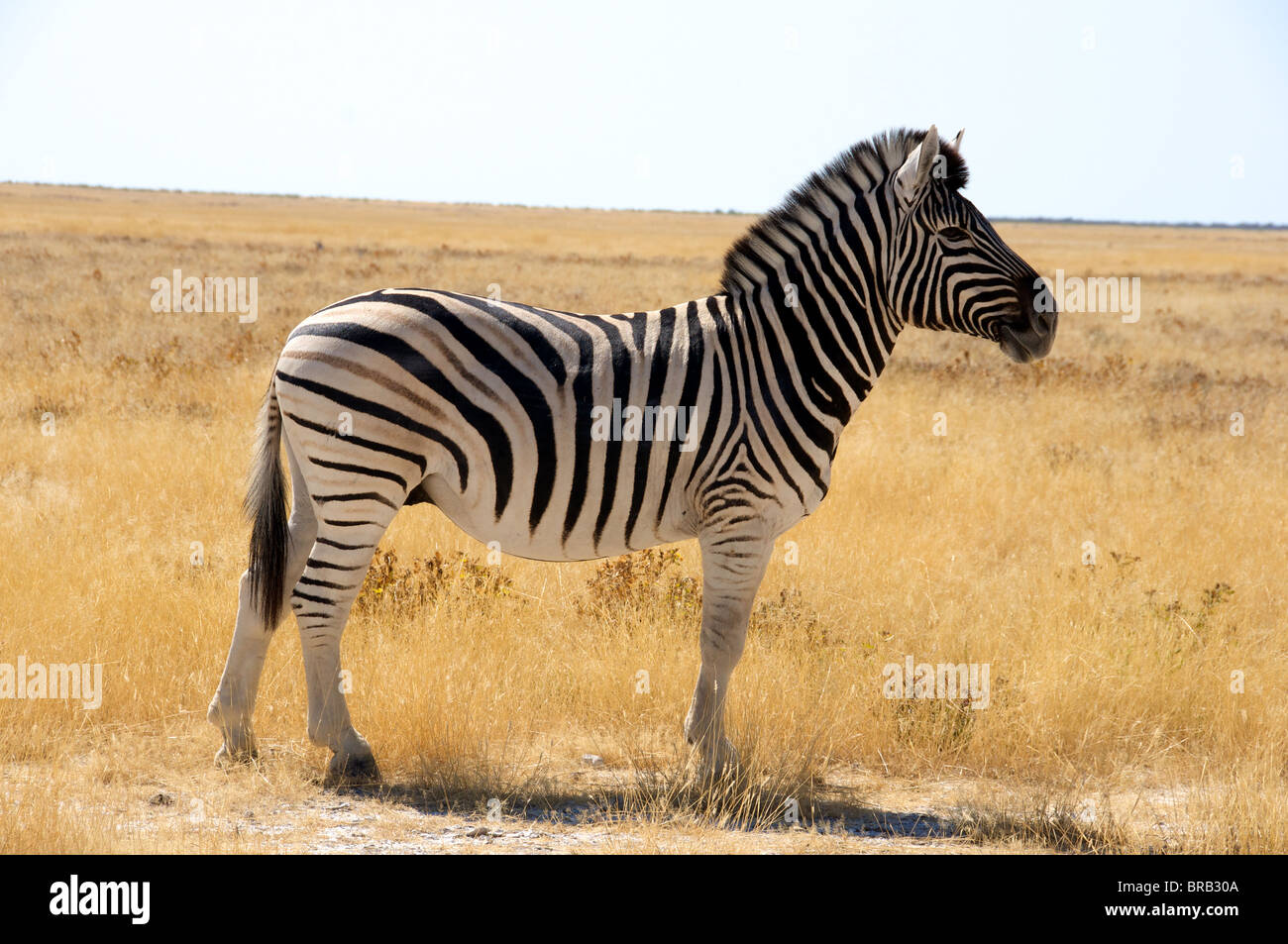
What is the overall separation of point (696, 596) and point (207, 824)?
340 centimetres

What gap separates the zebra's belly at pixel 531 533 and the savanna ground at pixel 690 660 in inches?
36.6

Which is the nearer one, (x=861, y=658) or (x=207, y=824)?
(x=207, y=824)

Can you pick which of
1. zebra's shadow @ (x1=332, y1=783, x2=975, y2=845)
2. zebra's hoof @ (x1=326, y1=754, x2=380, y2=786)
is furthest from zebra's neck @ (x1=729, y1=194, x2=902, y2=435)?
zebra's hoof @ (x1=326, y1=754, x2=380, y2=786)

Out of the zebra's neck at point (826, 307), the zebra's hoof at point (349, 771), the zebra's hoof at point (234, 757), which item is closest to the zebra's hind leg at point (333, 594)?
the zebra's hoof at point (349, 771)

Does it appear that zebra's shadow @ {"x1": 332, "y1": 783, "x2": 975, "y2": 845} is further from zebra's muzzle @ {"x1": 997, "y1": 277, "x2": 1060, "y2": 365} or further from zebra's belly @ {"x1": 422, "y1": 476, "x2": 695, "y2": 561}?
zebra's muzzle @ {"x1": 997, "y1": 277, "x2": 1060, "y2": 365}

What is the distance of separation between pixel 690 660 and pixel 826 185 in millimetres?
2772

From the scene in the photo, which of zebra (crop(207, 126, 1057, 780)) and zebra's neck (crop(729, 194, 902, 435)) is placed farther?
zebra's neck (crop(729, 194, 902, 435))

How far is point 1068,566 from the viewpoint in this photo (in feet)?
25.8

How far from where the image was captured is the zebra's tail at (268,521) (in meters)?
4.97

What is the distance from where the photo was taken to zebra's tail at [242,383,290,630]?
196 inches

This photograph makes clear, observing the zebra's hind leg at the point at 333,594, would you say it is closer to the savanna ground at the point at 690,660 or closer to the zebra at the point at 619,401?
the zebra at the point at 619,401

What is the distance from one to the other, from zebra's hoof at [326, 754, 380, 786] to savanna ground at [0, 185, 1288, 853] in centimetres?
7
